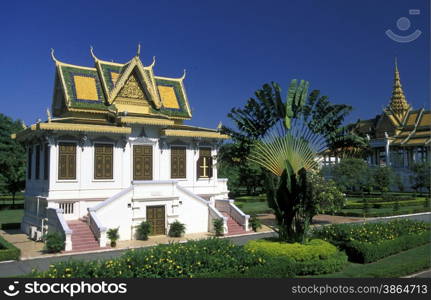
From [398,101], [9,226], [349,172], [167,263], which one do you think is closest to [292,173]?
[167,263]

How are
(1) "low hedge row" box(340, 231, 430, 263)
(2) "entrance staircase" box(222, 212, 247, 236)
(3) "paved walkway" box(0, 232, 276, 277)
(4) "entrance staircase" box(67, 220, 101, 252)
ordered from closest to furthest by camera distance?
(3) "paved walkway" box(0, 232, 276, 277), (1) "low hedge row" box(340, 231, 430, 263), (4) "entrance staircase" box(67, 220, 101, 252), (2) "entrance staircase" box(222, 212, 247, 236)

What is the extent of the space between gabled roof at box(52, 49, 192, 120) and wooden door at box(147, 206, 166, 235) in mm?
6130

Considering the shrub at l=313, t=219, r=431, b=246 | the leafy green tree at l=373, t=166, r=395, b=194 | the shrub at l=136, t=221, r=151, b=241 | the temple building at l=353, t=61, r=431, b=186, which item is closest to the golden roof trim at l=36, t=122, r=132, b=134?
the shrub at l=136, t=221, r=151, b=241

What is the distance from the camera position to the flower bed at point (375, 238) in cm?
1495

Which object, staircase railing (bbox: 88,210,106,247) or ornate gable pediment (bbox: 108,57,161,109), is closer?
staircase railing (bbox: 88,210,106,247)

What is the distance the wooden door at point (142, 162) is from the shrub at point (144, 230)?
364cm

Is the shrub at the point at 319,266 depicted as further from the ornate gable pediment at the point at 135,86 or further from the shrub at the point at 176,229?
the ornate gable pediment at the point at 135,86

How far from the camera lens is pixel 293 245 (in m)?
13.6

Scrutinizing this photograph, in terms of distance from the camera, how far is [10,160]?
38.5 metres

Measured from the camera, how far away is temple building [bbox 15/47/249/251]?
837 inches

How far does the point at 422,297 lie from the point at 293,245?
4954 mm

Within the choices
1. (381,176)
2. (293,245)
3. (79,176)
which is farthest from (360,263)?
(381,176)

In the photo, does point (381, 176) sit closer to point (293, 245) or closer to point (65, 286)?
point (293, 245)

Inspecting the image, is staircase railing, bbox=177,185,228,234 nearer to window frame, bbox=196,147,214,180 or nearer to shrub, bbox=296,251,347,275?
window frame, bbox=196,147,214,180
